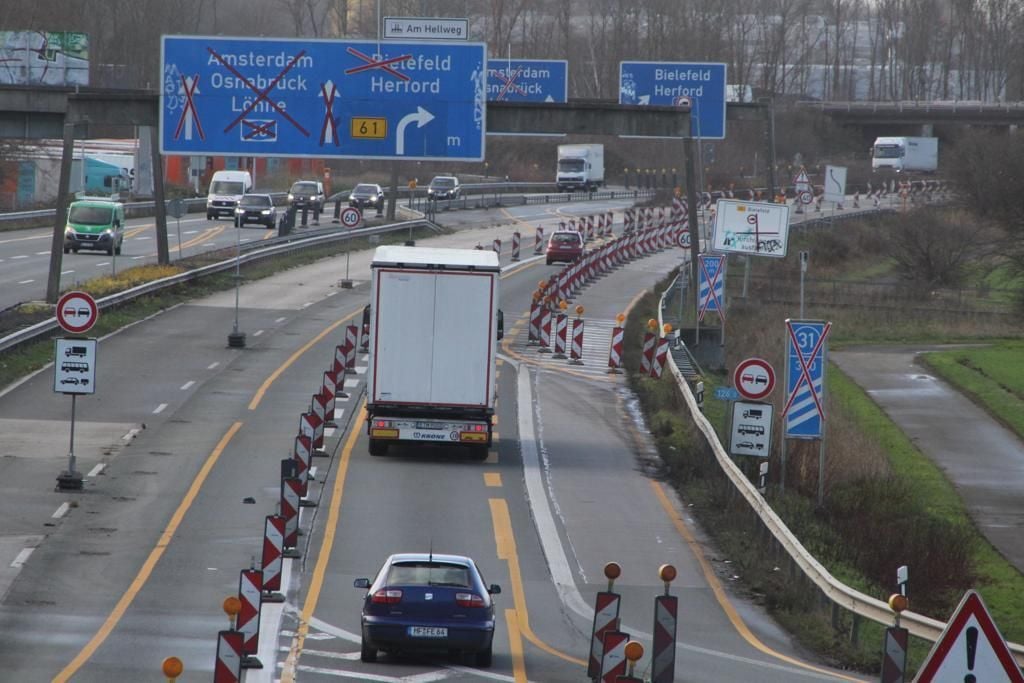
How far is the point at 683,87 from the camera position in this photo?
183ft

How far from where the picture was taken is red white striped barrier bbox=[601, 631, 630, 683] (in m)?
14.0

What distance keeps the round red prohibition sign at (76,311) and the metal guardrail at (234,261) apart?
10783 mm

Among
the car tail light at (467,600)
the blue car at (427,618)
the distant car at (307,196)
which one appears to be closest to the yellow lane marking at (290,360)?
the blue car at (427,618)

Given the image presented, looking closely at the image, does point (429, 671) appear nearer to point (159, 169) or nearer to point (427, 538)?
point (427, 538)

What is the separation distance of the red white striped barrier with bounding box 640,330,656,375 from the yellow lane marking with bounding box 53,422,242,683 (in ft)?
38.0

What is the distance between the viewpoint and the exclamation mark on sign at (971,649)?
7.66 metres

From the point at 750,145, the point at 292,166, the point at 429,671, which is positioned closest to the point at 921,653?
the point at 429,671

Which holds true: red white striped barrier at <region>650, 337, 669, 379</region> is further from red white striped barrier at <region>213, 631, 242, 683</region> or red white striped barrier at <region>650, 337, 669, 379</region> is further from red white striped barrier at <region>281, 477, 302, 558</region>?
red white striped barrier at <region>213, 631, 242, 683</region>

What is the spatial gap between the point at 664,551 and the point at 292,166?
9188cm

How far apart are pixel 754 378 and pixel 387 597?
341 inches

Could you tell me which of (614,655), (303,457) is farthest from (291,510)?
(614,655)

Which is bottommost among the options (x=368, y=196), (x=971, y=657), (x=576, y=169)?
(x=971, y=657)

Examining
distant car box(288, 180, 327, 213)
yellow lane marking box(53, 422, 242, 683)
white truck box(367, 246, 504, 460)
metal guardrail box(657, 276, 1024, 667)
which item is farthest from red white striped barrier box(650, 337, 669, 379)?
distant car box(288, 180, 327, 213)

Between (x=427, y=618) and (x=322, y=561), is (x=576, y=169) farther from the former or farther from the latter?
(x=427, y=618)
